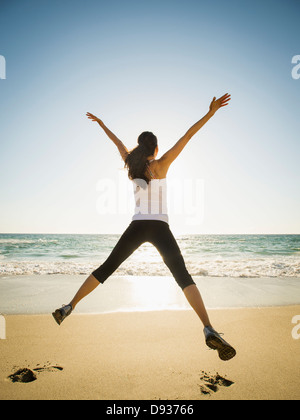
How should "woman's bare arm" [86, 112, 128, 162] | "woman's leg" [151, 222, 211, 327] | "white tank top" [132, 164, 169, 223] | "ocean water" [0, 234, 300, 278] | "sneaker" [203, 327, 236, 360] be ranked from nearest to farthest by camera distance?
"sneaker" [203, 327, 236, 360]
"woman's leg" [151, 222, 211, 327]
"white tank top" [132, 164, 169, 223]
"woman's bare arm" [86, 112, 128, 162]
"ocean water" [0, 234, 300, 278]

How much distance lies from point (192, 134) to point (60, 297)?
4.81 metres

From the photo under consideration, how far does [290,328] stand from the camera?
3.75m

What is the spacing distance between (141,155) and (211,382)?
2.23 m

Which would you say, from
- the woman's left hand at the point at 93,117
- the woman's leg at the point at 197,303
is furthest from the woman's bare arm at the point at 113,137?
the woman's leg at the point at 197,303

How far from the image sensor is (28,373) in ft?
7.97

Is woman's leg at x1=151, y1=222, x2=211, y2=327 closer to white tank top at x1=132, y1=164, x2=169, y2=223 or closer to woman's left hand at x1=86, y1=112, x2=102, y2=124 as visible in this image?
white tank top at x1=132, y1=164, x2=169, y2=223

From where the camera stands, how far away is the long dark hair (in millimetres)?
2625

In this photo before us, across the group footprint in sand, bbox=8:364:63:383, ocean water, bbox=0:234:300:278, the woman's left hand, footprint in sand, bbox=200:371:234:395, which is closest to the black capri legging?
footprint in sand, bbox=200:371:234:395

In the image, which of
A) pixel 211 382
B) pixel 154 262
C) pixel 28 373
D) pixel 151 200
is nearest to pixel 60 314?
pixel 28 373

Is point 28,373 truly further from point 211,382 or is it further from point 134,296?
point 134,296

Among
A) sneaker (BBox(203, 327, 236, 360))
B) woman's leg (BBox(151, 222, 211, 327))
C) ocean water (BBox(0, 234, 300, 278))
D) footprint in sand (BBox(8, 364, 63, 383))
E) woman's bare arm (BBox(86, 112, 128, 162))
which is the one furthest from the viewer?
ocean water (BBox(0, 234, 300, 278))

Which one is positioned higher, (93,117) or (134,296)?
(93,117)

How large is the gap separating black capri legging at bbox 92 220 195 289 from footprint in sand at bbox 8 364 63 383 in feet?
3.16
